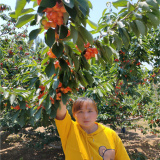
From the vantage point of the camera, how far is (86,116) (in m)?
1.21

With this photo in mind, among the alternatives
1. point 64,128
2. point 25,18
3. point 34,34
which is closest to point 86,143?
point 64,128

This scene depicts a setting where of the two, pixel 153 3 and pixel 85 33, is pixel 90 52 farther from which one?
pixel 153 3

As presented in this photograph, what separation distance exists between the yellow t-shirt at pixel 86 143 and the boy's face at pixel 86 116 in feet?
0.23

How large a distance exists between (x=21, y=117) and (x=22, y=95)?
23cm

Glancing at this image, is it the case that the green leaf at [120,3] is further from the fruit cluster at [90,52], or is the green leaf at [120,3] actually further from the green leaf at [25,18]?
the green leaf at [25,18]

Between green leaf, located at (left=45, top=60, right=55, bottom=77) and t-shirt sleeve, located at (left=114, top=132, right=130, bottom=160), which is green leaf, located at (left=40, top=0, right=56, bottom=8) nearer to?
green leaf, located at (left=45, top=60, right=55, bottom=77)

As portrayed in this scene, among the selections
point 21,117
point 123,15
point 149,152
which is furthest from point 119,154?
point 149,152

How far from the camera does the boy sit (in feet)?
3.84

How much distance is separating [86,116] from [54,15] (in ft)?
2.59

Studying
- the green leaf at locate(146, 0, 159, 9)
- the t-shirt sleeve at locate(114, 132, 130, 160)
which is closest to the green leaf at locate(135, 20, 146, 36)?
the green leaf at locate(146, 0, 159, 9)

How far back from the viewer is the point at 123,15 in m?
1.12

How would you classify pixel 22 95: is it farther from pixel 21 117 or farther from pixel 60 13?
pixel 60 13

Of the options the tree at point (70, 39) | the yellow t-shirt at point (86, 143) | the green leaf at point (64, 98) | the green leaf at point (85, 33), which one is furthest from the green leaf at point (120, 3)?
the yellow t-shirt at point (86, 143)

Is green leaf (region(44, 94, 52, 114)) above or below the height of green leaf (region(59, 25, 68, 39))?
below
